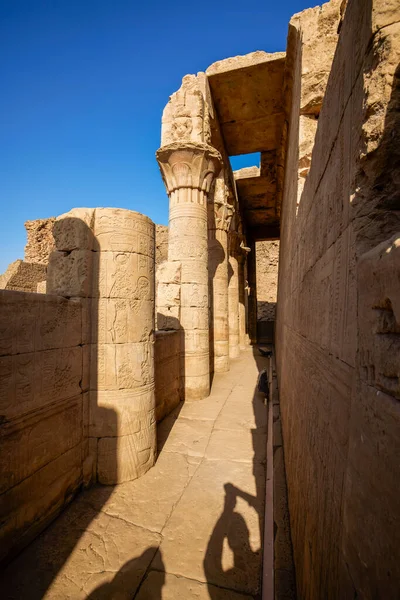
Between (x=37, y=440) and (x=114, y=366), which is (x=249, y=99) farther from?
(x=37, y=440)

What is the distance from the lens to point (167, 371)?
17.1 ft

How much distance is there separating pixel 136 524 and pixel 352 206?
2.95m

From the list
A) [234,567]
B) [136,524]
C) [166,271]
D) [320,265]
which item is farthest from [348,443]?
[166,271]

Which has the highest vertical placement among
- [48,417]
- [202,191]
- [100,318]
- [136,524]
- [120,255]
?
[202,191]

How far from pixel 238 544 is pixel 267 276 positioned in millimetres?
21182

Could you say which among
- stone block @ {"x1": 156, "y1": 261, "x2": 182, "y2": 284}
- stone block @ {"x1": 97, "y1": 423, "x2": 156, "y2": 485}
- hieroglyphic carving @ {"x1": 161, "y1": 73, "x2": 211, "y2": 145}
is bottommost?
stone block @ {"x1": 97, "y1": 423, "x2": 156, "y2": 485}

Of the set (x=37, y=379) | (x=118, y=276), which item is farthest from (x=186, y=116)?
(x=37, y=379)

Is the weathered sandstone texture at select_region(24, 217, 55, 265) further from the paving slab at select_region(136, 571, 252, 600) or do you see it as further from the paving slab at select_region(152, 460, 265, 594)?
the paving slab at select_region(136, 571, 252, 600)

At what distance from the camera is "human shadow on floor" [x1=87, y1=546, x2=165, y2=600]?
6.13ft

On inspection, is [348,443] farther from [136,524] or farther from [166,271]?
[166,271]

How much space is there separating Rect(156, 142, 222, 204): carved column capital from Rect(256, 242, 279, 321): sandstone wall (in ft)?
54.4

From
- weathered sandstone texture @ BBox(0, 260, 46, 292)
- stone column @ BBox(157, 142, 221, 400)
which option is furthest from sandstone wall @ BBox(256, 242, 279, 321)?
stone column @ BBox(157, 142, 221, 400)

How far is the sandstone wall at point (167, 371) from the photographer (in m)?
4.81

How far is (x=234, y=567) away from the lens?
2074mm
